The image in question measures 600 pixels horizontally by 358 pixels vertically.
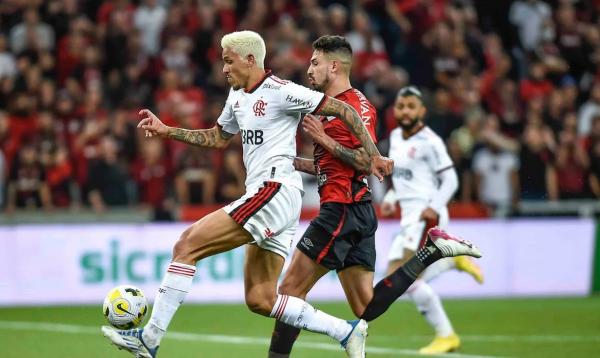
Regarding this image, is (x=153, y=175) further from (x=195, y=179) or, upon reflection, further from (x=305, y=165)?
(x=305, y=165)

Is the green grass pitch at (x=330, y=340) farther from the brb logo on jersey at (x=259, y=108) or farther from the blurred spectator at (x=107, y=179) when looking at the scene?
the brb logo on jersey at (x=259, y=108)

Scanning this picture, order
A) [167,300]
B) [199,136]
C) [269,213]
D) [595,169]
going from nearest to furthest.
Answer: [167,300]
[269,213]
[199,136]
[595,169]

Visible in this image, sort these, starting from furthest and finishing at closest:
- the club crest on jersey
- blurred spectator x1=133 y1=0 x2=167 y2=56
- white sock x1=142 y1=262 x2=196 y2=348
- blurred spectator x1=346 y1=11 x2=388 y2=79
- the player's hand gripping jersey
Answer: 1. blurred spectator x1=133 y1=0 x2=167 y2=56
2. blurred spectator x1=346 y1=11 x2=388 y2=79
3. the club crest on jersey
4. the player's hand gripping jersey
5. white sock x1=142 y1=262 x2=196 y2=348

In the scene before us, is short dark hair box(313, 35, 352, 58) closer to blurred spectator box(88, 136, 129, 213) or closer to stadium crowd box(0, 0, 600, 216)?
stadium crowd box(0, 0, 600, 216)

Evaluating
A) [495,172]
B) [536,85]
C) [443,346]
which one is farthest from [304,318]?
[536,85]

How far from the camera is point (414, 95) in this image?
11234 mm

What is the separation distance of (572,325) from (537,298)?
3.57 metres

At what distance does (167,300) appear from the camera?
830cm

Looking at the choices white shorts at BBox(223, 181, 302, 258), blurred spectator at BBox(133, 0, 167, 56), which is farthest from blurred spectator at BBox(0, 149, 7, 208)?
white shorts at BBox(223, 181, 302, 258)

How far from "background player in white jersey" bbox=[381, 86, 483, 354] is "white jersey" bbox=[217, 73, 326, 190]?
288 centimetres

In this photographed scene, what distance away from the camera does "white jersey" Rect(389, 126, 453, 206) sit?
11289 mm

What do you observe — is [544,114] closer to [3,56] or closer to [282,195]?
[3,56]

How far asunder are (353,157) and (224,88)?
10.2 meters

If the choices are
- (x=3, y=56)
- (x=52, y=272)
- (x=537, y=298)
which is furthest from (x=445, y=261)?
(x=3, y=56)
